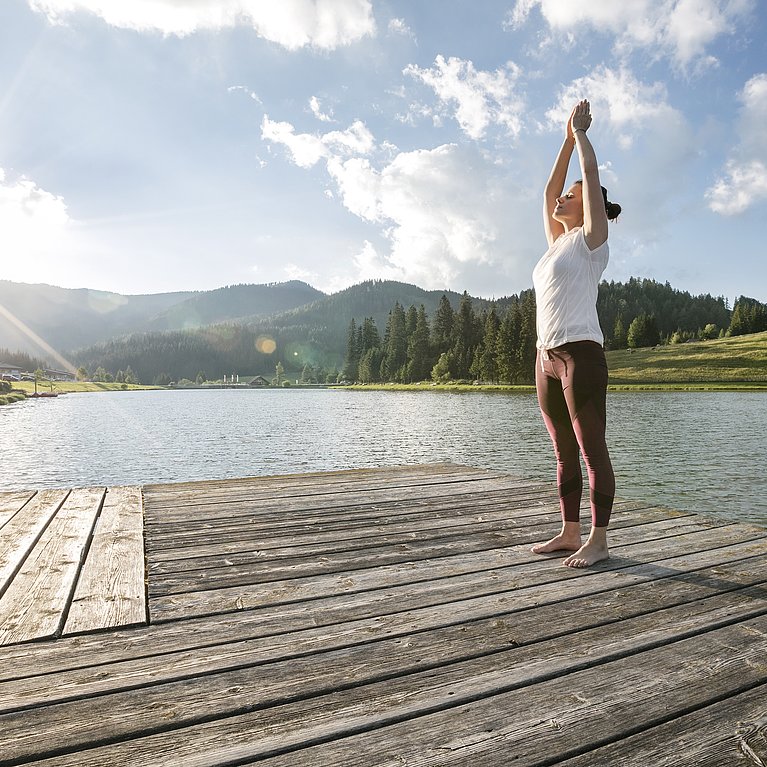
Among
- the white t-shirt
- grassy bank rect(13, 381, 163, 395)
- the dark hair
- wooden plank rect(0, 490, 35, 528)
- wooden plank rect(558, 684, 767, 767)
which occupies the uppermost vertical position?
the dark hair

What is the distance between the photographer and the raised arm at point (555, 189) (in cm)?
393

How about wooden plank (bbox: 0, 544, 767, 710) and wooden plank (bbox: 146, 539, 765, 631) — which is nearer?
wooden plank (bbox: 0, 544, 767, 710)

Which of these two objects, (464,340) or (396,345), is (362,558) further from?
(396,345)

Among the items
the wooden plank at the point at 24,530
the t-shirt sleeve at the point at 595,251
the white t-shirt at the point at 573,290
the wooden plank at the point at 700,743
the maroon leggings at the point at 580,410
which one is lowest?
the wooden plank at the point at 24,530

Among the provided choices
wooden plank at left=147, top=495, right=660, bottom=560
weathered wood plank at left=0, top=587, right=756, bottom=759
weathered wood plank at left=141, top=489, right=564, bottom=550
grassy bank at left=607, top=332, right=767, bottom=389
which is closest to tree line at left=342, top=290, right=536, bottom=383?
grassy bank at left=607, top=332, right=767, bottom=389

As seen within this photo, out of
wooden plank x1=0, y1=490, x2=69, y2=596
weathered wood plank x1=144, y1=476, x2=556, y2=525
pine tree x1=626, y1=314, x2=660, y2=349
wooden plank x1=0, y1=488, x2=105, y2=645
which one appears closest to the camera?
wooden plank x1=0, y1=488, x2=105, y2=645

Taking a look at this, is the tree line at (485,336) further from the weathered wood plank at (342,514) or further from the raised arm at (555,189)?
the raised arm at (555,189)

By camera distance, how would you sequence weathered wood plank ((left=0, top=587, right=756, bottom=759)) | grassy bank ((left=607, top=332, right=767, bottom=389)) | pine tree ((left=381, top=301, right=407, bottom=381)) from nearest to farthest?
weathered wood plank ((left=0, top=587, right=756, bottom=759)) → grassy bank ((left=607, top=332, right=767, bottom=389)) → pine tree ((left=381, top=301, right=407, bottom=381))

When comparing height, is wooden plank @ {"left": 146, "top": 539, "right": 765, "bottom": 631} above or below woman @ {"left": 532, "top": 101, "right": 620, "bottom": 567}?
below

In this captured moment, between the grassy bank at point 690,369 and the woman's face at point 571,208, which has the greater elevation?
the woman's face at point 571,208

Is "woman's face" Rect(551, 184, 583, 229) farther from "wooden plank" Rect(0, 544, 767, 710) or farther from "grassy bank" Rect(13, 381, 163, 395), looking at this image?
"grassy bank" Rect(13, 381, 163, 395)

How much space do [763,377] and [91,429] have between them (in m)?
73.6

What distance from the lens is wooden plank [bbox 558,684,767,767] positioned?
168 cm

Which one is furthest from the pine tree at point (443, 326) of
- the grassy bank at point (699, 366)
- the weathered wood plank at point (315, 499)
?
the weathered wood plank at point (315, 499)
